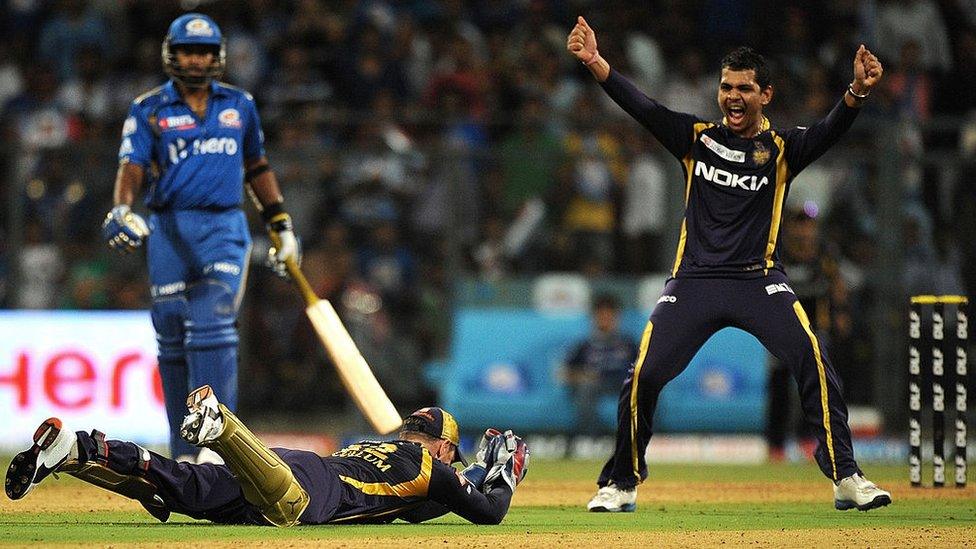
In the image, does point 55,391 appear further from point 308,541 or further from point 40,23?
point 308,541

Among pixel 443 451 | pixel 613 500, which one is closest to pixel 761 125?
pixel 613 500

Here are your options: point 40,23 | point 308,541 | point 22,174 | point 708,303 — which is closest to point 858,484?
point 708,303

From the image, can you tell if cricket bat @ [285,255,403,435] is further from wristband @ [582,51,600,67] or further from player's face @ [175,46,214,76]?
wristband @ [582,51,600,67]

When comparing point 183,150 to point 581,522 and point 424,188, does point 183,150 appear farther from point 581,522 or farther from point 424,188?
point 424,188

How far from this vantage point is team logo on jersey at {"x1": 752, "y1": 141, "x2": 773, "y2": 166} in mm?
7582

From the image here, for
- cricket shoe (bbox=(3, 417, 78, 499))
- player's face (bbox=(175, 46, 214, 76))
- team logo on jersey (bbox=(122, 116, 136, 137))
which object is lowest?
cricket shoe (bbox=(3, 417, 78, 499))

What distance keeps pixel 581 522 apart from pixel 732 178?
1.78 m

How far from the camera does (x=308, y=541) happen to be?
614 centimetres

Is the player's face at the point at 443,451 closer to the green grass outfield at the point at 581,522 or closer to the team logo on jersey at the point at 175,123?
the green grass outfield at the point at 581,522

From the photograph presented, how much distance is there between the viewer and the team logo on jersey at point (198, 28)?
8805 mm

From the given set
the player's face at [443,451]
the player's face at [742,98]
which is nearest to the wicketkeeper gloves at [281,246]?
the player's face at [443,451]

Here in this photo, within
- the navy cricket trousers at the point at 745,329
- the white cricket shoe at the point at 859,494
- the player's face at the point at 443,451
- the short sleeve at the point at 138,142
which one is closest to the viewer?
the player's face at the point at 443,451

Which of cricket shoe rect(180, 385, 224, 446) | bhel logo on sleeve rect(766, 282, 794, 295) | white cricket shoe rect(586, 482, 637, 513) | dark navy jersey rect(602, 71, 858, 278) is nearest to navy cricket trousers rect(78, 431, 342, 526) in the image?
cricket shoe rect(180, 385, 224, 446)

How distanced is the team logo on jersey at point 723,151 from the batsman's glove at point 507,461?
168 cm
